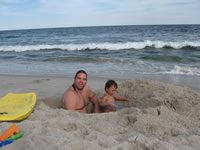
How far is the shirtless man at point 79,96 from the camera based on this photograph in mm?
3605

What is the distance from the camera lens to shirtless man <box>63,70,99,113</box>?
3.61m

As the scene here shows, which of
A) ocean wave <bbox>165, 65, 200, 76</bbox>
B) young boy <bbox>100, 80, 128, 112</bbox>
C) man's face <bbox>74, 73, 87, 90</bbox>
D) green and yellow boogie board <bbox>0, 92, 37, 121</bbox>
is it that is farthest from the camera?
ocean wave <bbox>165, 65, 200, 76</bbox>

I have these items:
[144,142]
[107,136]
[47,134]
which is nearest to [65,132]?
[47,134]

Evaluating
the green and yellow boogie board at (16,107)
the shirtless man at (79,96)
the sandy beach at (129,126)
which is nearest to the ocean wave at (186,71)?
the sandy beach at (129,126)

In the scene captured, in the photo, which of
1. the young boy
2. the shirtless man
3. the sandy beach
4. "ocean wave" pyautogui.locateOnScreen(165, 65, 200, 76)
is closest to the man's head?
the shirtless man

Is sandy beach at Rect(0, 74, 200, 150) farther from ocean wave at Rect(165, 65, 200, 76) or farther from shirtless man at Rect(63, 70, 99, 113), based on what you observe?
ocean wave at Rect(165, 65, 200, 76)

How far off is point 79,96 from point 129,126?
1.42 m

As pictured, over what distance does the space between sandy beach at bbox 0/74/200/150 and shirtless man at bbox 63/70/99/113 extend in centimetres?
42

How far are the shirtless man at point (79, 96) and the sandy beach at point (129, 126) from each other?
417 millimetres

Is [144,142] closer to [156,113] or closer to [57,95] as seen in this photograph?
[156,113]

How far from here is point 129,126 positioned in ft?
8.54

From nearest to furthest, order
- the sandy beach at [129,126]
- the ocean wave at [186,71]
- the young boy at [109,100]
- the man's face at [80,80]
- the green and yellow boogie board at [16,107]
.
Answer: the sandy beach at [129,126] → the green and yellow boogie board at [16,107] → the man's face at [80,80] → the young boy at [109,100] → the ocean wave at [186,71]

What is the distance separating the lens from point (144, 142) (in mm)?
2096

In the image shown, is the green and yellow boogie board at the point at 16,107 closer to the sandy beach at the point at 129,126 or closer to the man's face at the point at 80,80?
the sandy beach at the point at 129,126
